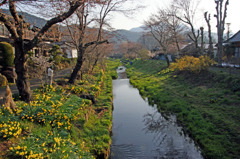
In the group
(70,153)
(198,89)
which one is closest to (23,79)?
(70,153)

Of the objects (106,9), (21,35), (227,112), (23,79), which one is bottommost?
(227,112)

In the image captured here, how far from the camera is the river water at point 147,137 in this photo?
260 inches

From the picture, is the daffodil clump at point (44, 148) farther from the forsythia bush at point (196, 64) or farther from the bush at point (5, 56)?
the forsythia bush at point (196, 64)

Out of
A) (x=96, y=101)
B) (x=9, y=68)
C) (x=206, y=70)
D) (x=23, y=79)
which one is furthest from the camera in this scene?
(x=206, y=70)

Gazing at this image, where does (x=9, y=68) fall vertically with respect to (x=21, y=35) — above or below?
below

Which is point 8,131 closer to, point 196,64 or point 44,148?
point 44,148

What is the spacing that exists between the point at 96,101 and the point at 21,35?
5.54 metres

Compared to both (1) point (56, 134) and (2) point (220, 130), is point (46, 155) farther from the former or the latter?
(2) point (220, 130)

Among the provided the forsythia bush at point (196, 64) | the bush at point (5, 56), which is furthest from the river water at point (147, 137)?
the bush at point (5, 56)

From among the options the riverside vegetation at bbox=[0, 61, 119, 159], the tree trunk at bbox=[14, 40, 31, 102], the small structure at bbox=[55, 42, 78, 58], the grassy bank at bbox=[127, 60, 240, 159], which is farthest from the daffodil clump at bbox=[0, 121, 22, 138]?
the small structure at bbox=[55, 42, 78, 58]

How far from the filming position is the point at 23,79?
267 inches

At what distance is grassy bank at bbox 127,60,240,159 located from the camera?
6.51 m

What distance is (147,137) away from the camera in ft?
26.0

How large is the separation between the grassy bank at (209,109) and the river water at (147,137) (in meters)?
0.50
